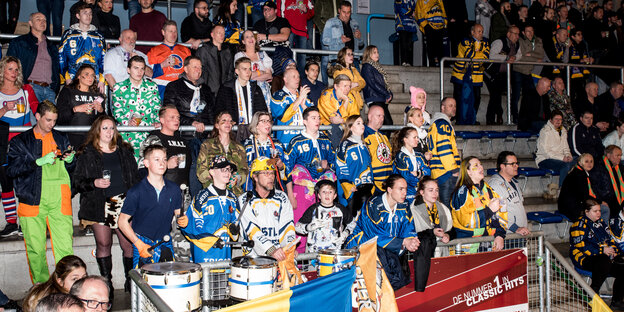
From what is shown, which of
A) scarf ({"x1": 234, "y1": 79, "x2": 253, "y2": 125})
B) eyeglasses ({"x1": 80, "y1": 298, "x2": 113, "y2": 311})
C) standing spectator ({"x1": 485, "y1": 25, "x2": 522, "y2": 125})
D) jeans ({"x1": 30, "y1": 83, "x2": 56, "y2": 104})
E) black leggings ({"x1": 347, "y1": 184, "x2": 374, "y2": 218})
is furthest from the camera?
standing spectator ({"x1": 485, "y1": 25, "x2": 522, "y2": 125})

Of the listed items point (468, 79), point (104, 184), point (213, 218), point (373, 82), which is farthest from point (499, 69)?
point (104, 184)

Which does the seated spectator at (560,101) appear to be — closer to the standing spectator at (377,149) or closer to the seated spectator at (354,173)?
the standing spectator at (377,149)

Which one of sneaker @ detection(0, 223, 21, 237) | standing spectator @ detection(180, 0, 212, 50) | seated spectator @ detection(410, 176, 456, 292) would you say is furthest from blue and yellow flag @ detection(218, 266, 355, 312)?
standing spectator @ detection(180, 0, 212, 50)

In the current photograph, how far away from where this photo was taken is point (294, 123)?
8477 millimetres

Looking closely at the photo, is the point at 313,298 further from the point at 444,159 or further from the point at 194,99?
the point at 444,159

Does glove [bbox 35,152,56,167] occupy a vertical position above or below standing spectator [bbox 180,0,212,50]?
below

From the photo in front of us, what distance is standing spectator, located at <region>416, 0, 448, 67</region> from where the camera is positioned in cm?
1253

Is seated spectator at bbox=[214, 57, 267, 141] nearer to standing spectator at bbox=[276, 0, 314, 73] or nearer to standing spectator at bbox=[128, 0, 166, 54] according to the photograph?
standing spectator at bbox=[128, 0, 166, 54]

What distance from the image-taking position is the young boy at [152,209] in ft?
19.7

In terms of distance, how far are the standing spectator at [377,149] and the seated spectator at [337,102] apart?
377 millimetres

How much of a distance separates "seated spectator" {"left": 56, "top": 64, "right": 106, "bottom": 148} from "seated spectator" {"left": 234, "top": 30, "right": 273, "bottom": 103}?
87.1 inches

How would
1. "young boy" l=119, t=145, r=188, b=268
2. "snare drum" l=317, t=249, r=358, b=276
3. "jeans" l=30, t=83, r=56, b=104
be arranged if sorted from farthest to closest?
1. "jeans" l=30, t=83, r=56, b=104
2. "young boy" l=119, t=145, r=188, b=268
3. "snare drum" l=317, t=249, r=358, b=276

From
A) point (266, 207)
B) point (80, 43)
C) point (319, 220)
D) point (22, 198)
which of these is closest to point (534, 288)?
point (319, 220)

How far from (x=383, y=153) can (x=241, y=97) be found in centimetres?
209
